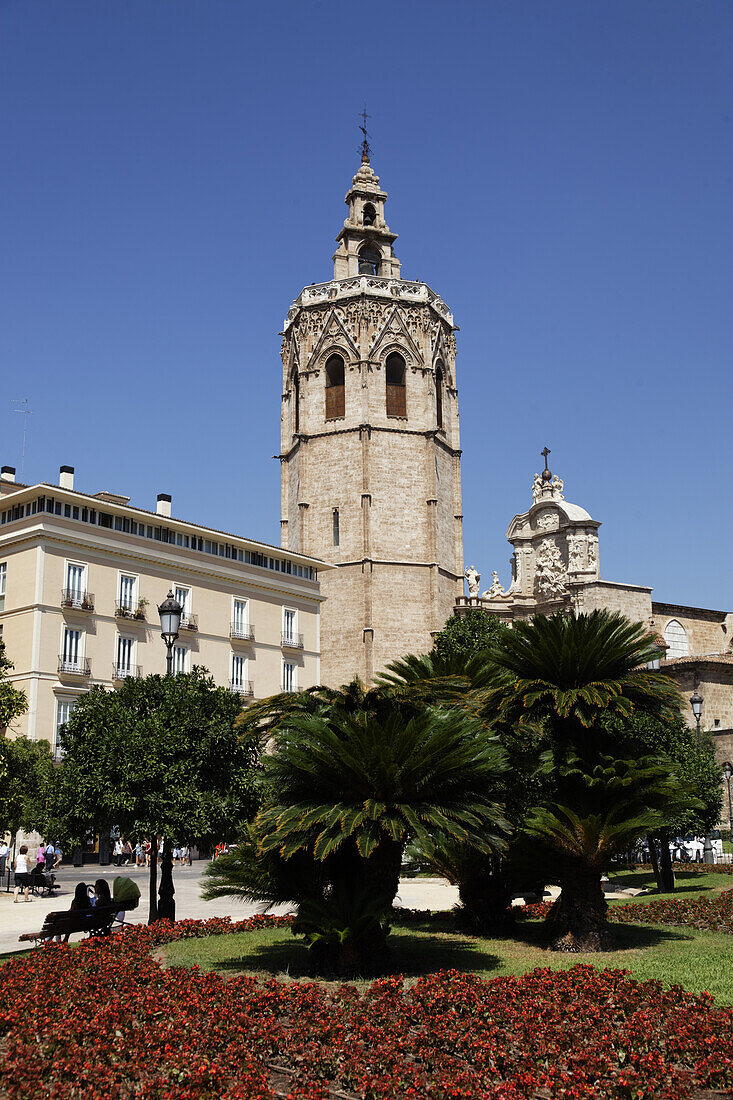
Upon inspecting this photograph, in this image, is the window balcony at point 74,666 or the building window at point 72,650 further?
the building window at point 72,650

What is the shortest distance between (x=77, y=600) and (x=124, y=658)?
10.3 ft

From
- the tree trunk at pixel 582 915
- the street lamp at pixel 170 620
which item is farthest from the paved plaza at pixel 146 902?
the tree trunk at pixel 582 915

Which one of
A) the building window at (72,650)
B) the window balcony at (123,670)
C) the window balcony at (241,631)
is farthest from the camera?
the window balcony at (241,631)

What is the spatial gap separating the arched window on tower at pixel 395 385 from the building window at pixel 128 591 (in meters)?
21.2

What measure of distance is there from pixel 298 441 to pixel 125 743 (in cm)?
4292

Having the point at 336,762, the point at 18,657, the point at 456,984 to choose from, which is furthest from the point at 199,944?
the point at 18,657

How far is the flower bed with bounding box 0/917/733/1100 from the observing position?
7.40m

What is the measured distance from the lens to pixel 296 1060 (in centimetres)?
821

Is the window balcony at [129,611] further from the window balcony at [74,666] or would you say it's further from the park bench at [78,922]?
the park bench at [78,922]

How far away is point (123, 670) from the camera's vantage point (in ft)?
133

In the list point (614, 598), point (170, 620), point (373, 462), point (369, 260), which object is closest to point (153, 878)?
point (170, 620)

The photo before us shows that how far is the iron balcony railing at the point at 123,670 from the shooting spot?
40.2m

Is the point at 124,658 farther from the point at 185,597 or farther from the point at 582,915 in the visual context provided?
the point at 582,915

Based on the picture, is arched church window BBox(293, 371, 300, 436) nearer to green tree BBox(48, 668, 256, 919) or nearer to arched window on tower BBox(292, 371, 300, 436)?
arched window on tower BBox(292, 371, 300, 436)
